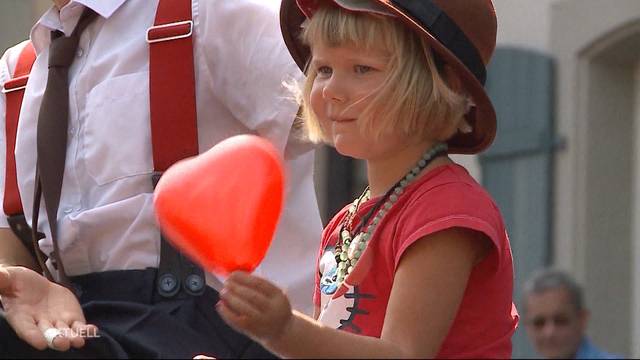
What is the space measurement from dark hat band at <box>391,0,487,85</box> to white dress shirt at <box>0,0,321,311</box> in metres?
0.50

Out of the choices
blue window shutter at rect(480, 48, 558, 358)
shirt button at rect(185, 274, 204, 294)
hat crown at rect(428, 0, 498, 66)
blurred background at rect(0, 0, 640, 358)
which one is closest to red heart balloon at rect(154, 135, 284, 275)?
hat crown at rect(428, 0, 498, 66)

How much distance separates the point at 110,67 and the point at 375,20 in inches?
25.9

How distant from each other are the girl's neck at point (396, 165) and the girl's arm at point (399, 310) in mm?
213

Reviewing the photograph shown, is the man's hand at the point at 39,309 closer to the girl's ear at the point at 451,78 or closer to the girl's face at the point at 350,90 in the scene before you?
the girl's face at the point at 350,90

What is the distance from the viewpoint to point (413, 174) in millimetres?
2846

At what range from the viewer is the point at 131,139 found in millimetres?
3197

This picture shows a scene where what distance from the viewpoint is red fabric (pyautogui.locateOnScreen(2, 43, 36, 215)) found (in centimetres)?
339

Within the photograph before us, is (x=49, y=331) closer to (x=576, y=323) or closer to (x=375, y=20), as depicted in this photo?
(x=375, y=20)

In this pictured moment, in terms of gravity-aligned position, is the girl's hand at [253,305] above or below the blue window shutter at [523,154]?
above

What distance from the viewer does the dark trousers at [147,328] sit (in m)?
2.93

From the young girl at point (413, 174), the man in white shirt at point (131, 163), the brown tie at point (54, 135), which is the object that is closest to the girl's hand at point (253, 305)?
the young girl at point (413, 174)

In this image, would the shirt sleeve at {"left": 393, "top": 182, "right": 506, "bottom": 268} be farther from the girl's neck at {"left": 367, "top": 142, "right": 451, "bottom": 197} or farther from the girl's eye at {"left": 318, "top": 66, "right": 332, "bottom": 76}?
the girl's eye at {"left": 318, "top": 66, "right": 332, "bottom": 76}

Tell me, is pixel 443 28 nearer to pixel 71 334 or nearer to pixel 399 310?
pixel 399 310

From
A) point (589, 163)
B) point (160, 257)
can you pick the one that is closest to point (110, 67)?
point (160, 257)
